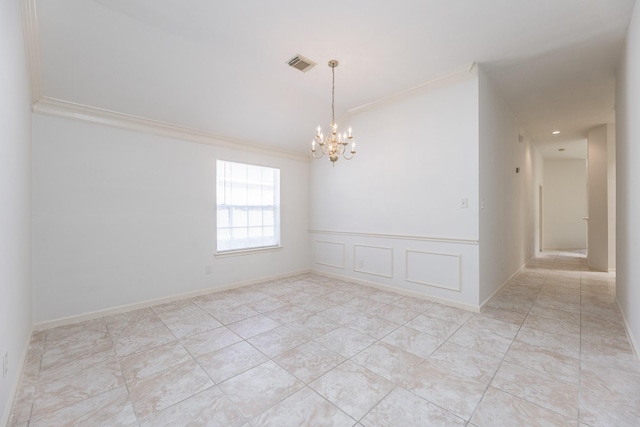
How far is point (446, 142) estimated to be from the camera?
11.3 ft

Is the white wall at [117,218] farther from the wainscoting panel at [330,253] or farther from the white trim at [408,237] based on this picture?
the white trim at [408,237]

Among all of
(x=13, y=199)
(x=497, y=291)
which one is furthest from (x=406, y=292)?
(x=13, y=199)

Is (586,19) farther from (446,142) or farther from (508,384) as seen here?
(508,384)

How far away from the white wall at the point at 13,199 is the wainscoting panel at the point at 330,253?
12.7ft

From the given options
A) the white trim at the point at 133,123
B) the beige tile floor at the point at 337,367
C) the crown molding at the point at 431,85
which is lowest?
the beige tile floor at the point at 337,367

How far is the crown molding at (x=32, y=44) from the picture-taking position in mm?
1975

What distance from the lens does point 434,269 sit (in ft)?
11.7

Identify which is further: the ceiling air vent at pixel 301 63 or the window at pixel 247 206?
the window at pixel 247 206

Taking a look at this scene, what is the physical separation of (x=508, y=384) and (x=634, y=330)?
1.58m

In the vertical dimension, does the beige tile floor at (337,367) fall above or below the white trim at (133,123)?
below

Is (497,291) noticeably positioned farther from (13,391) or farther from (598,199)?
(13,391)

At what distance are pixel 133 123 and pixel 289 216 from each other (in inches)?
110

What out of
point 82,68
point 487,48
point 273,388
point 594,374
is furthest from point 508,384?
point 82,68

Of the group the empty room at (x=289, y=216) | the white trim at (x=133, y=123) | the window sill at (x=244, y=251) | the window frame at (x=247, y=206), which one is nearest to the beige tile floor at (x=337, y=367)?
the empty room at (x=289, y=216)
